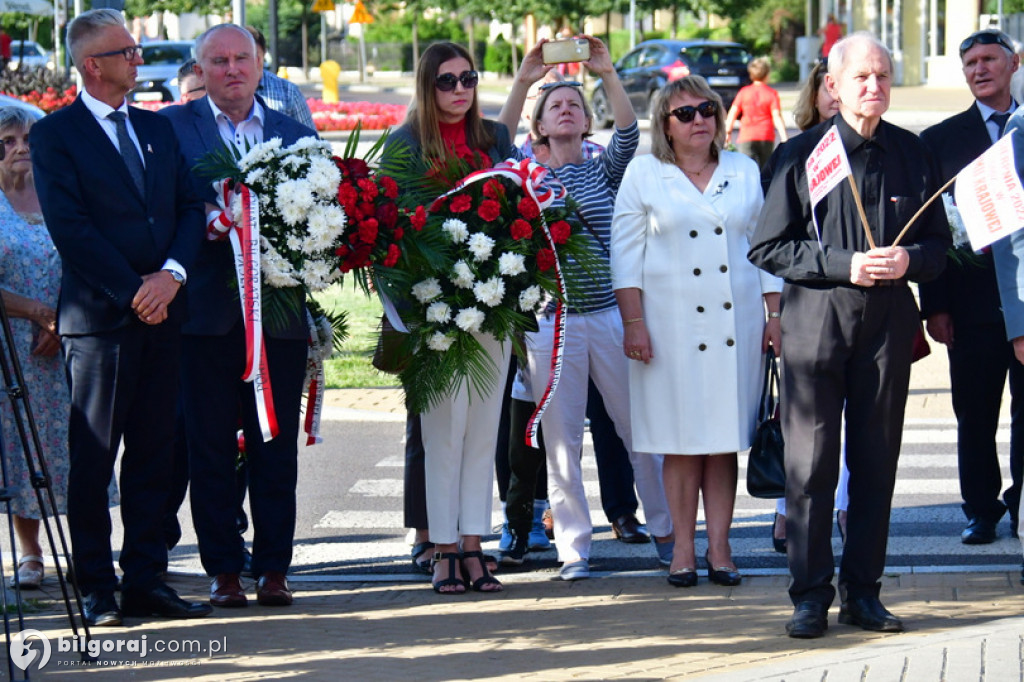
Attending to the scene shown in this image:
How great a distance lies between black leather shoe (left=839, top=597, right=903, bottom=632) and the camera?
5.67 meters

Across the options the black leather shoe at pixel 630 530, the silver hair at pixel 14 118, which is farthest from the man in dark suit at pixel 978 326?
the silver hair at pixel 14 118

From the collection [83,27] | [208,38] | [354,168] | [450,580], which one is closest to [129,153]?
[83,27]

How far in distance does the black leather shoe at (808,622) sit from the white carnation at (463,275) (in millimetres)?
1865

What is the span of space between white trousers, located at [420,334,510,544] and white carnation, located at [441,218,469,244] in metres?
0.63

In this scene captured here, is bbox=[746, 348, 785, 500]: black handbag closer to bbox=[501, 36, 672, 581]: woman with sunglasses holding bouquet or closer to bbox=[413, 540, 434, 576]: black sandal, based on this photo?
bbox=[501, 36, 672, 581]: woman with sunglasses holding bouquet

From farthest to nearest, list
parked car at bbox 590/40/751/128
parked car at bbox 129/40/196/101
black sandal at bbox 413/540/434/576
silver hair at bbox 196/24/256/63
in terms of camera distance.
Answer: parked car at bbox 590/40/751/128 < parked car at bbox 129/40/196/101 < black sandal at bbox 413/540/434/576 < silver hair at bbox 196/24/256/63

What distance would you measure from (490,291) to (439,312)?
230 millimetres

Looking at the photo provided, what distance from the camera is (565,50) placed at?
706cm

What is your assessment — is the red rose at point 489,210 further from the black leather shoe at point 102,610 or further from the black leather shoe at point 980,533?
the black leather shoe at point 980,533

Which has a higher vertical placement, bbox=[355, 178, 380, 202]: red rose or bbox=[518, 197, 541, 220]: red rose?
bbox=[355, 178, 380, 202]: red rose

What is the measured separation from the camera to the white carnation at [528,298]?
615 cm

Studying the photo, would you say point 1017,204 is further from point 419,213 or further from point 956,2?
point 956,2

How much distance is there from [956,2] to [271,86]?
40481 millimetres

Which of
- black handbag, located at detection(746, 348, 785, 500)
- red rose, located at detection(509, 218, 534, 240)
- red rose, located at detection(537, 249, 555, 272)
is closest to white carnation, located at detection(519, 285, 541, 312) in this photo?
red rose, located at detection(537, 249, 555, 272)
